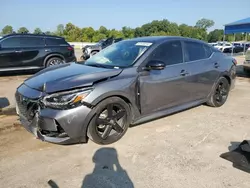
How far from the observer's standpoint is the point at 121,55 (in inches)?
175

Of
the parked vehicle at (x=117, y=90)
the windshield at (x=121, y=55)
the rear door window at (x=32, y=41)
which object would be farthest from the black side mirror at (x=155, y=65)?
the rear door window at (x=32, y=41)

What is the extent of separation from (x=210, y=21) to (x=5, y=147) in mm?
131086

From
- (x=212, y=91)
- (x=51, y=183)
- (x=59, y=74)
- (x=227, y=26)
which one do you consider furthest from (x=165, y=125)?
(x=227, y=26)

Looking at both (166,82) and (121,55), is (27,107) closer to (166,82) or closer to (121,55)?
(121,55)

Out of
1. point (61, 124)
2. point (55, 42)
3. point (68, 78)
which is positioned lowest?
point (61, 124)

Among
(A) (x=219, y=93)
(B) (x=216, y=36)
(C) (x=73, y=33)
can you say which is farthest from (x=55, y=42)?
(B) (x=216, y=36)

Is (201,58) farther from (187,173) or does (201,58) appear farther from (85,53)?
(85,53)

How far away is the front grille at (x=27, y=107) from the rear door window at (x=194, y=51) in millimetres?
2857

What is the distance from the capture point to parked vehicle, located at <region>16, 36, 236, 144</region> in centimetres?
329

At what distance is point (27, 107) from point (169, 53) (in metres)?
2.56

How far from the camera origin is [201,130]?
4.34 m

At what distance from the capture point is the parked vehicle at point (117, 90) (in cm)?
329

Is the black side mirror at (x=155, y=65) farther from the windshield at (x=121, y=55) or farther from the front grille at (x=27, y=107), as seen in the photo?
the front grille at (x=27, y=107)

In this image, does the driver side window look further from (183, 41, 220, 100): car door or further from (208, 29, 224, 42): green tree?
(208, 29, 224, 42): green tree
